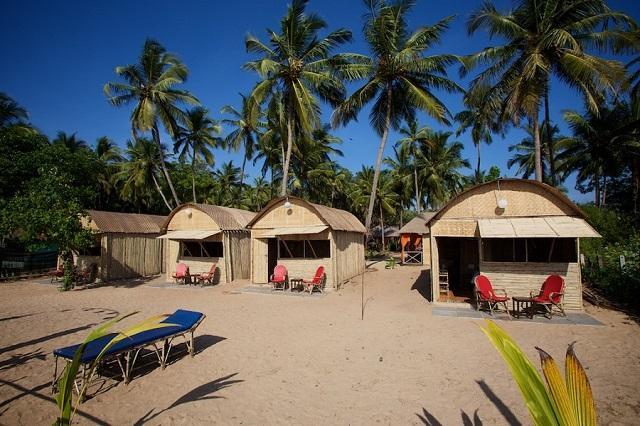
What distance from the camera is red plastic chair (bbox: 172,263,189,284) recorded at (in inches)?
619

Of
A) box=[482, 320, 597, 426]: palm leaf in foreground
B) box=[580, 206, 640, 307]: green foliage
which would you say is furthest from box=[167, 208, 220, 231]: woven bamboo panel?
box=[482, 320, 597, 426]: palm leaf in foreground

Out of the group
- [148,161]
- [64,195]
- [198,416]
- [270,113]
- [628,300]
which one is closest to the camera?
[198,416]

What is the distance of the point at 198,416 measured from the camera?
437 cm

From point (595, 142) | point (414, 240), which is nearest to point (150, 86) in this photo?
point (414, 240)

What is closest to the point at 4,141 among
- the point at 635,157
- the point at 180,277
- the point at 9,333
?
the point at 180,277

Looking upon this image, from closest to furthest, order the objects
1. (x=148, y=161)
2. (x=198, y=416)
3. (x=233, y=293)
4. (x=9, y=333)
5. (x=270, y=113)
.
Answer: (x=198, y=416) < (x=9, y=333) < (x=233, y=293) < (x=270, y=113) < (x=148, y=161)

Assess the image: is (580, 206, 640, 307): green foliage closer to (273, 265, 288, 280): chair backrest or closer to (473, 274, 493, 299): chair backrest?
(473, 274, 493, 299): chair backrest

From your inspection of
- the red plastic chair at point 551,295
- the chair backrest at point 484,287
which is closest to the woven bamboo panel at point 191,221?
the chair backrest at point 484,287

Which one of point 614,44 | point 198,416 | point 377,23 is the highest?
point 377,23

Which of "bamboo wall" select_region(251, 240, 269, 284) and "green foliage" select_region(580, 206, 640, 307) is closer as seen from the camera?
"green foliage" select_region(580, 206, 640, 307)

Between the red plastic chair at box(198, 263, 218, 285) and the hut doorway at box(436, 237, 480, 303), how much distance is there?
1009 cm

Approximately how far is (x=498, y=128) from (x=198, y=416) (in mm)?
18634

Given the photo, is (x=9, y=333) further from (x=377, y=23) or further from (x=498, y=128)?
(x=498, y=128)

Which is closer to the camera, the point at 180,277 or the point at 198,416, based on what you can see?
the point at 198,416
